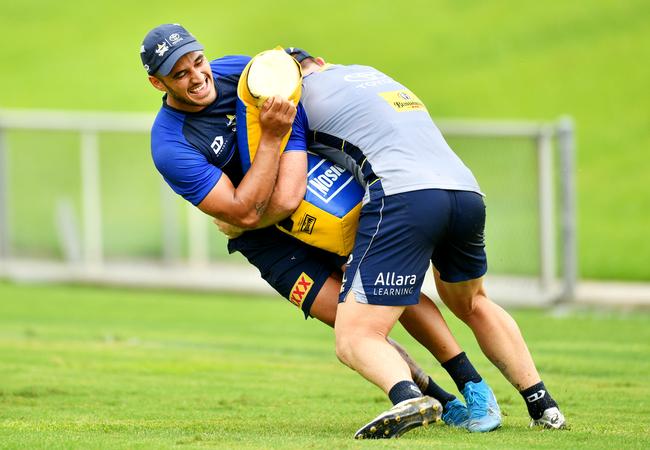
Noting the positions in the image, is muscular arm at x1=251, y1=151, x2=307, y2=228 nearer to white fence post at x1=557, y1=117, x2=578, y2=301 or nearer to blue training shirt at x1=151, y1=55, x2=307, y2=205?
blue training shirt at x1=151, y1=55, x2=307, y2=205

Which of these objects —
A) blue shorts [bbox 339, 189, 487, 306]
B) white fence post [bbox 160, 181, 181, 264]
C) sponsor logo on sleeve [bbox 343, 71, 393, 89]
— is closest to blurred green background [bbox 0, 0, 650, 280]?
white fence post [bbox 160, 181, 181, 264]

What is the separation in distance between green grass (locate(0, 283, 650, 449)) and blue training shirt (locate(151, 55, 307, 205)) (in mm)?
1226

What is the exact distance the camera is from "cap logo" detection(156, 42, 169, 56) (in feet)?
21.6

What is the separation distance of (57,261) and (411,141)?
13.7 meters

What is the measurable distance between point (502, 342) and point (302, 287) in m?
1.02

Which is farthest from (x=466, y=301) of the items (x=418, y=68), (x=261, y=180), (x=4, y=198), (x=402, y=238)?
(x=418, y=68)

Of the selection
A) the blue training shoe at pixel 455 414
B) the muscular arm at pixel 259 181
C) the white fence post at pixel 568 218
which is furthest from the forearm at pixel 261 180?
the white fence post at pixel 568 218

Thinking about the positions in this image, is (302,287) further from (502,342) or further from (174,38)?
(174,38)

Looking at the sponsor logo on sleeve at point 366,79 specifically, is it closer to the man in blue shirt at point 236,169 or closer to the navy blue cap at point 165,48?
the man in blue shirt at point 236,169

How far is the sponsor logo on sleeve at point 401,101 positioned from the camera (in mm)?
6547

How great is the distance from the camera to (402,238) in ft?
20.5

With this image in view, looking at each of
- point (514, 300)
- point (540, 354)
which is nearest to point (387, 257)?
point (540, 354)

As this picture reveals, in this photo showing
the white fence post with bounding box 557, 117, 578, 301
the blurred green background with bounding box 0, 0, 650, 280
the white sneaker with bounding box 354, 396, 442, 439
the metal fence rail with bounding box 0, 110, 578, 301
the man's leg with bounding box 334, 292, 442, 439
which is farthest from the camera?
the blurred green background with bounding box 0, 0, 650, 280

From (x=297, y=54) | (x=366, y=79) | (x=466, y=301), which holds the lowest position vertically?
(x=466, y=301)
